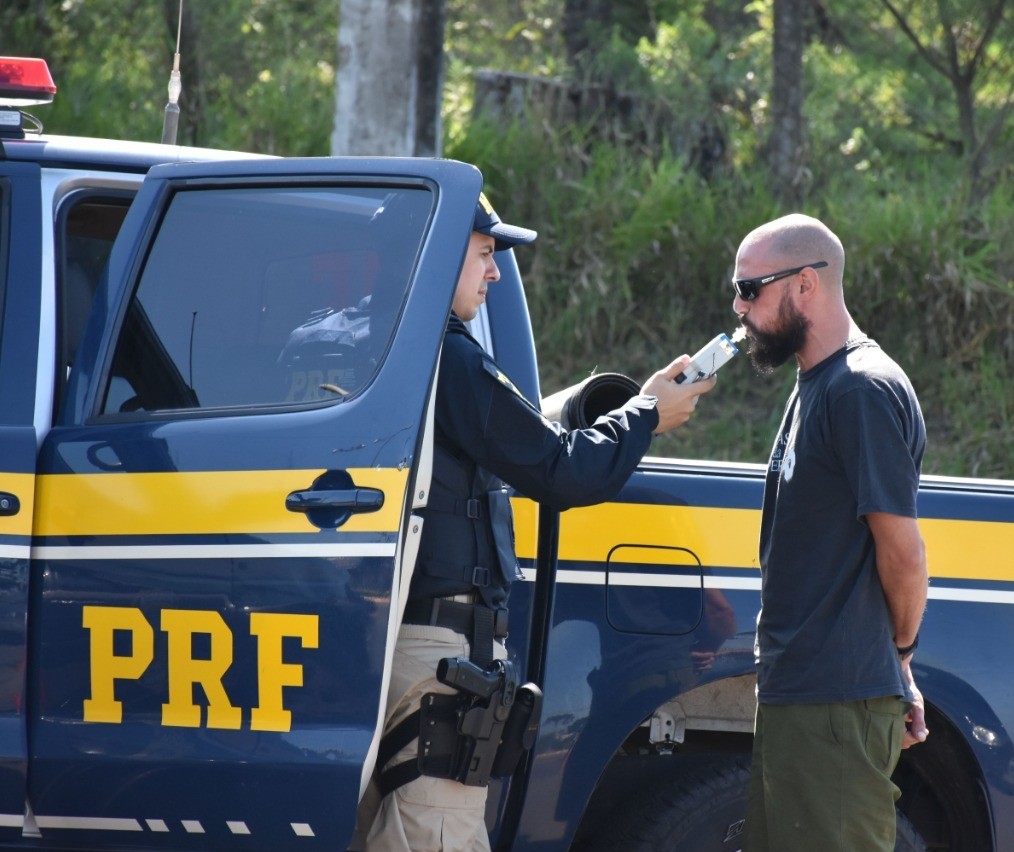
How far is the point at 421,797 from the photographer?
96.7 inches

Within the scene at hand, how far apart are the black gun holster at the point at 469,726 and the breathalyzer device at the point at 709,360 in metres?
0.70

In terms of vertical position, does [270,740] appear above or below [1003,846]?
above

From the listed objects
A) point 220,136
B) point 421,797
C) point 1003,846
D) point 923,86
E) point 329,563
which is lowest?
point 1003,846

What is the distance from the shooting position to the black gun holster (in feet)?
7.90

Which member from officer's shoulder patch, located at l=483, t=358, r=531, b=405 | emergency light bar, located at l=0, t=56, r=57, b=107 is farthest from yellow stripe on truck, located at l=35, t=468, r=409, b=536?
emergency light bar, located at l=0, t=56, r=57, b=107

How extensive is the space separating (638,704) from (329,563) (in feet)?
2.60

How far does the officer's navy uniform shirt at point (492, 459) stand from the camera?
7.95 ft

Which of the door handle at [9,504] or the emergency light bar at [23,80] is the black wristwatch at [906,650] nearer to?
the door handle at [9,504]

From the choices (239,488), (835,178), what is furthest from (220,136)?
(239,488)

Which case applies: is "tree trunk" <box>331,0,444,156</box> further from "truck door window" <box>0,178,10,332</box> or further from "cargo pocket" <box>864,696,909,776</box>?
"cargo pocket" <box>864,696,909,776</box>

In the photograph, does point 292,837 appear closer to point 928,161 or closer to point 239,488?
point 239,488

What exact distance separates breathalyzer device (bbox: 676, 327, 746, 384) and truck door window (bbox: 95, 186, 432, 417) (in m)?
0.62

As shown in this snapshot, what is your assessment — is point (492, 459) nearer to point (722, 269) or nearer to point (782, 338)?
point (782, 338)

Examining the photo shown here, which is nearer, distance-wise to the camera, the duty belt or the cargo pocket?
the cargo pocket
